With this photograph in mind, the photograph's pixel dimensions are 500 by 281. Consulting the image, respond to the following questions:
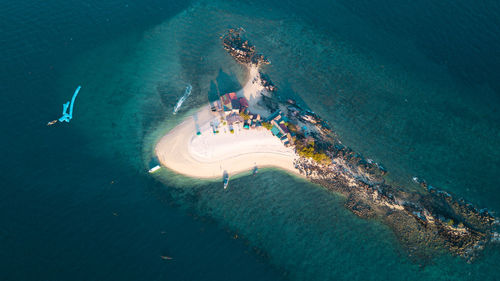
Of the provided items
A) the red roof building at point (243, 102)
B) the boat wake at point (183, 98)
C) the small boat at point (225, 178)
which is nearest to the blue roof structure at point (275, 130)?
the red roof building at point (243, 102)

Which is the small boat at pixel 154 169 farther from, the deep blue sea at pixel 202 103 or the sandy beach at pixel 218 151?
the deep blue sea at pixel 202 103

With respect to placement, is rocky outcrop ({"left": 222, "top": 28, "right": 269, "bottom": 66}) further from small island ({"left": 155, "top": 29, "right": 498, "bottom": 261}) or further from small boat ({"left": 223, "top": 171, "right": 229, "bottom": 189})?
small boat ({"left": 223, "top": 171, "right": 229, "bottom": 189})

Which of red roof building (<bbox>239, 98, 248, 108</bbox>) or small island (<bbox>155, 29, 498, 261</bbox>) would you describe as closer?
small island (<bbox>155, 29, 498, 261</bbox>)

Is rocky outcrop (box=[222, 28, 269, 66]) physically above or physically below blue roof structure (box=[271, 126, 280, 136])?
above

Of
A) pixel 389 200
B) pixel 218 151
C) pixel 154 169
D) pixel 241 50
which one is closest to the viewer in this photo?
pixel 389 200

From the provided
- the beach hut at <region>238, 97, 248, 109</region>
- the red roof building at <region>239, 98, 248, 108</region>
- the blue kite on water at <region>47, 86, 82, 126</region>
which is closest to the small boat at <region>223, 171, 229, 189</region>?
the beach hut at <region>238, 97, 248, 109</region>

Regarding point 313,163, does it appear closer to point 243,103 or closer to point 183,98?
point 243,103

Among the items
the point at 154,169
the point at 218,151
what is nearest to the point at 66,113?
the point at 154,169
